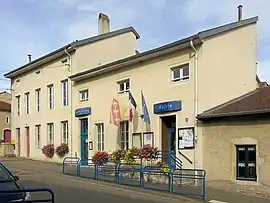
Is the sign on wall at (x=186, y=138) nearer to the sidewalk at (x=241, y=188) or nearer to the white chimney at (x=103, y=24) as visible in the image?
A: the sidewalk at (x=241, y=188)

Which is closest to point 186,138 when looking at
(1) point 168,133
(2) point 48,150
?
(1) point 168,133

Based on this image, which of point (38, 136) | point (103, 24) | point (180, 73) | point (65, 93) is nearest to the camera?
point (180, 73)

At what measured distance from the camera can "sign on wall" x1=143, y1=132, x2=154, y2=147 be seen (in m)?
20.1

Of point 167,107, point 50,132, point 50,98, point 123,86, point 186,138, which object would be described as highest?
point 123,86

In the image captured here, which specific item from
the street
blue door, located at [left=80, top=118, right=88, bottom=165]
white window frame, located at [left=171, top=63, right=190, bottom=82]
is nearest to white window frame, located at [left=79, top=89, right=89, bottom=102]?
blue door, located at [left=80, top=118, right=88, bottom=165]

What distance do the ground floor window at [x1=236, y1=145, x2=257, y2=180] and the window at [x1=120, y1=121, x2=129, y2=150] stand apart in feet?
23.3

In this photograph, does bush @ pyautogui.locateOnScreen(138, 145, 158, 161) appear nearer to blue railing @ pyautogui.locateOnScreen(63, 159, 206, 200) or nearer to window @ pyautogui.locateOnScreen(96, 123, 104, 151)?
blue railing @ pyautogui.locateOnScreen(63, 159, 206, 200)

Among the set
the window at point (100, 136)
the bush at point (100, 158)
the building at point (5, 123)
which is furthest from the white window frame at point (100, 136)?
the building at point (5, 123)

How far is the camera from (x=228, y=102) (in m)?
18.6

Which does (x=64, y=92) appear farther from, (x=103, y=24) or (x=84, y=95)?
(x=103, y=24)

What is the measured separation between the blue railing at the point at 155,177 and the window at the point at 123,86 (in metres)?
4.59

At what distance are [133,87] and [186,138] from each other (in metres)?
4.73

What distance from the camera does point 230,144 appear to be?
16.7 meters

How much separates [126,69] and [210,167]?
7.47 metres
